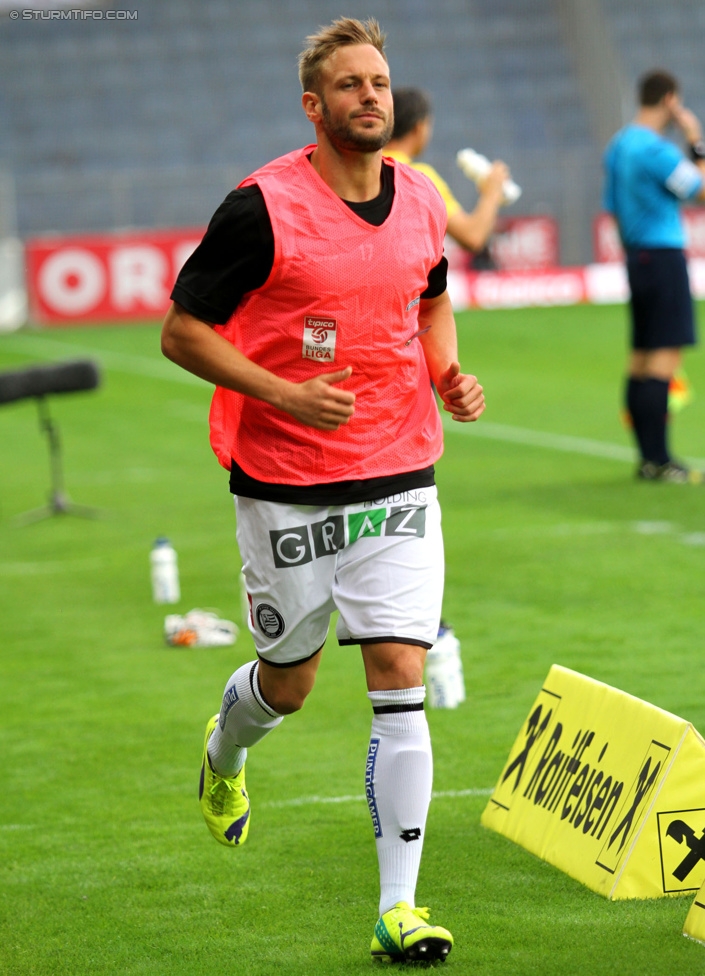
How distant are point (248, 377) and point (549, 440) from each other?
10807mm

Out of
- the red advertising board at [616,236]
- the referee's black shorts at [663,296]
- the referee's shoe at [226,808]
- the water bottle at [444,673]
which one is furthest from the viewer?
the red advertising board at [616,236]

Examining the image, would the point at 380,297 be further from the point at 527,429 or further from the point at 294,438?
the point at 527,429

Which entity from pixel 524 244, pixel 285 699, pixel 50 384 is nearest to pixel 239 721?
pixel 285 699

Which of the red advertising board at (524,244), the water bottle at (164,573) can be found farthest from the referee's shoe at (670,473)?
the red advertising board at (524,244)

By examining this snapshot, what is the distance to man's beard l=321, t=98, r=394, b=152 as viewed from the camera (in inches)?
166

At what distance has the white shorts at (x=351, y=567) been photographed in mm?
4285

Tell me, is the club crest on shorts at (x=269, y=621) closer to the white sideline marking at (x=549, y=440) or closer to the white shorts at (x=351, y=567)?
the white shorts at (x=351, y=567)

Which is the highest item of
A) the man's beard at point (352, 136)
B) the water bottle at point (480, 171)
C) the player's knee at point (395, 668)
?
the man's beard at point (352, 136)

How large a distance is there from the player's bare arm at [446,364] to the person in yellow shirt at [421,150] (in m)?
2.76

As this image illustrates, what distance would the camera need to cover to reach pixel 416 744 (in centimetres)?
421

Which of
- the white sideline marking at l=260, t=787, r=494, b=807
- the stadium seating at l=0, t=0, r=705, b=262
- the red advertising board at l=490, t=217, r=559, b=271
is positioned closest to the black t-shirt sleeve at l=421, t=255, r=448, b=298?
the white sideline marking at l=260, t=787, r=494, b=807

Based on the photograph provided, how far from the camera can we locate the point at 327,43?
4.30 meters

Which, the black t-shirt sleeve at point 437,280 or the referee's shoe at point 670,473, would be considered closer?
the black t-shirt sleeve at point 437,280

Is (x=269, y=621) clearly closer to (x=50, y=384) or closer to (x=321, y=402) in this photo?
(x=321, y=402)
